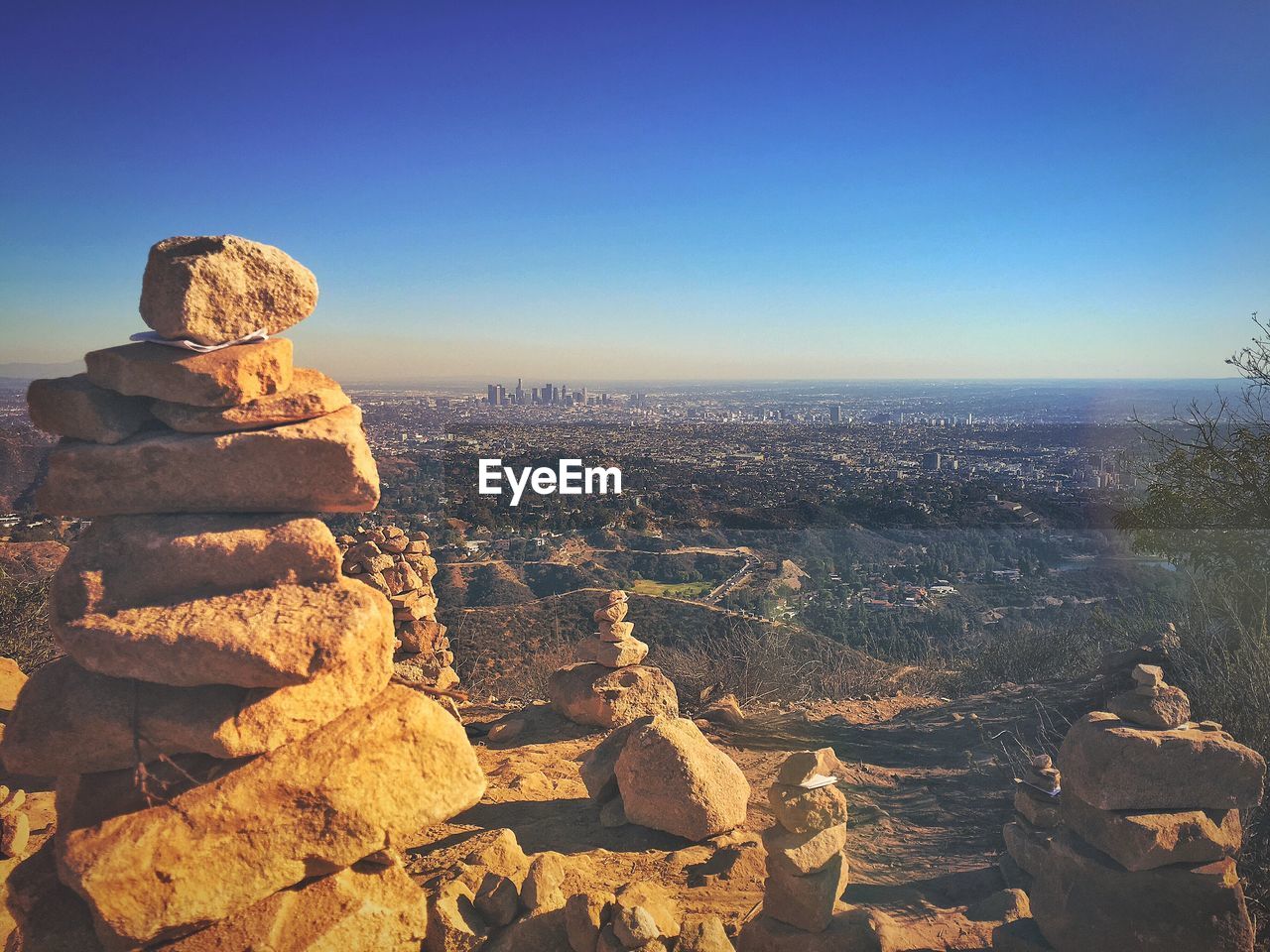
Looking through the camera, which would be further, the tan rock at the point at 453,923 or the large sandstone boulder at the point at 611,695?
the large sandstone boulder at the point at 611,695

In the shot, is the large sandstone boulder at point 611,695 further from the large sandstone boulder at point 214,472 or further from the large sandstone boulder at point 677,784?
the large sandstone boulder at point 214,472

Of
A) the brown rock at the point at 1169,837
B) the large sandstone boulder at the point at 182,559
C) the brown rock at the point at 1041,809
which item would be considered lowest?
the brown rock at the point at 1041,809

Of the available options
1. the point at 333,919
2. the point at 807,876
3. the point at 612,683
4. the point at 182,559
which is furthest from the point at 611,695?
the point at 182,559

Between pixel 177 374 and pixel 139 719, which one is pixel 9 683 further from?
pixel 177 374

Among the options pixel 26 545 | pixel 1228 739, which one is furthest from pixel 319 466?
pixel 26 545

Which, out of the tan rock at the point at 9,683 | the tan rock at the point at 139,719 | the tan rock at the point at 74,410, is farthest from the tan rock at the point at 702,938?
the tan rock at the point at 9,683

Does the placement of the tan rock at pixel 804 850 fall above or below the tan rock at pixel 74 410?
below

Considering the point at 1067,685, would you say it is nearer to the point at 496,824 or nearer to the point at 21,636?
the point at 496,824
